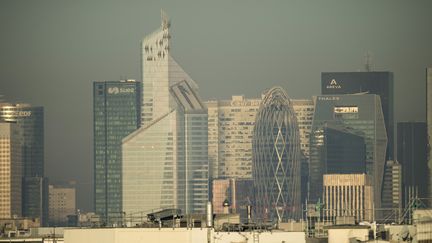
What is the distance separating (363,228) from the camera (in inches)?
1919

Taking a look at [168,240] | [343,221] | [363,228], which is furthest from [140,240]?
[343,221]

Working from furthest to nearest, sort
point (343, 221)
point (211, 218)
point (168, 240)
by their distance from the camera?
point (343, 221), point (211, 218), point (168, 240)

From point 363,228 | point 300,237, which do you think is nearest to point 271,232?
point 300,237

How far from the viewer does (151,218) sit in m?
49.6

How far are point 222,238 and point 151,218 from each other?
4948mm

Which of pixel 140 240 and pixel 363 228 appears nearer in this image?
pixel 140 240

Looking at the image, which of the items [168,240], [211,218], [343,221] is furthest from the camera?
[343,221]

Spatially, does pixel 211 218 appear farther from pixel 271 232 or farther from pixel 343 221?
pixel 343 221

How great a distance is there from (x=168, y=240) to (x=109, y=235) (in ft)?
4.50

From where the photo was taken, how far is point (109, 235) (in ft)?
Answer: 146

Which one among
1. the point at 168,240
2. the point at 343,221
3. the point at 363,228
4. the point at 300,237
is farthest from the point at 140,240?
the point at 343,221

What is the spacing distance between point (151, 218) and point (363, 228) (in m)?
5.01

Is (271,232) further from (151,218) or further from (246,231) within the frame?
(151,218)

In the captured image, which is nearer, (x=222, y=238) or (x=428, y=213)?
(x=222, y=238)
